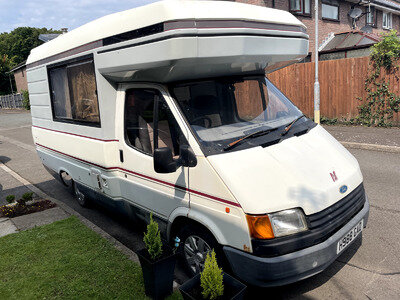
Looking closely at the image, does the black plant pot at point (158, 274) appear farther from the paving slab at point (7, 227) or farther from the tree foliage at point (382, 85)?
the tree foliage at point (382, 85)

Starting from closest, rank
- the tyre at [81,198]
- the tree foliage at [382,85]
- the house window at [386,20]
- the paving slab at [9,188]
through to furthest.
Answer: the tyre at [81,198] < the paving slab at [9,188] < the tree foliage at [382,85] < the house window at [386,20]

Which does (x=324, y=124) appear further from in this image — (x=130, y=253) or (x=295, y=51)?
(x=130, y=253)

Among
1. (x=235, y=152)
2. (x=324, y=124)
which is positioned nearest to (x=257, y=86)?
(x=235, y=152)

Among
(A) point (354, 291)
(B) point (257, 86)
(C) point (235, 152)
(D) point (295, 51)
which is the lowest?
(A) point (354, 291)

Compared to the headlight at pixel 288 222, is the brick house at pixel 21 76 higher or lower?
higher

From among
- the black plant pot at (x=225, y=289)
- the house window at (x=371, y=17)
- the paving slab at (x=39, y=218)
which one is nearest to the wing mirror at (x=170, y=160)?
the black plant pot at (x=225, y=289)

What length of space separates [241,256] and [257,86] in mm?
2282

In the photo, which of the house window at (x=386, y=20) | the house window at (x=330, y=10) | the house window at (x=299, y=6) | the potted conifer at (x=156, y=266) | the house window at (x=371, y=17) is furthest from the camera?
the house window at (x=386, y=20)

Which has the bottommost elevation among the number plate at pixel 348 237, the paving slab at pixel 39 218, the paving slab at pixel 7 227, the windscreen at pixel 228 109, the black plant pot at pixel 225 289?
the paving slab at pixel 7 227

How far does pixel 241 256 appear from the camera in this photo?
2.97 metres

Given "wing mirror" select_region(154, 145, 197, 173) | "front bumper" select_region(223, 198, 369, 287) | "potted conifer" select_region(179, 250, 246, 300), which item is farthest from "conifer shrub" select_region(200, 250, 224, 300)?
"wing mirror" select_region(154, 145, 197, 173)

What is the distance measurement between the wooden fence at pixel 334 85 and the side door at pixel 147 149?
1045cm

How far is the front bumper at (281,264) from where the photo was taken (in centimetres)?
287

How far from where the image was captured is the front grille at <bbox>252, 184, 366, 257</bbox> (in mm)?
2885
